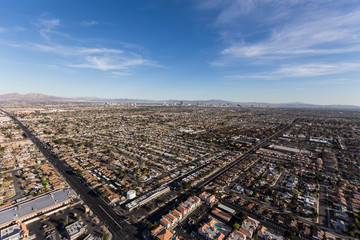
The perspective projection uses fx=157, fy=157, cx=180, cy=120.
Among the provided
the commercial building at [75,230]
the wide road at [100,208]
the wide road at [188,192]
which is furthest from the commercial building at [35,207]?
the wide road at [188,192]

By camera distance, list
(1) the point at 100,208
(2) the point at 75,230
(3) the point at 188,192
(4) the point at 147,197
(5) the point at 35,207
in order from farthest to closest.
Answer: (3) the point at 188,192 → (4) the point at 147,197 → (1) the point at 100,208 → (5) the point at 35,207 → (2) the point at 75,230

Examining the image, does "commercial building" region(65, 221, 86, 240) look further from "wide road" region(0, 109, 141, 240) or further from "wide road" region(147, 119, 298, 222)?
"wide road" region(147, 119, 298, 222)

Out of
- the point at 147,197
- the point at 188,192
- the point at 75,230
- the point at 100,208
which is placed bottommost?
the point at 100,208

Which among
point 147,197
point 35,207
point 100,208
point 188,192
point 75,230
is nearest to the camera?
point 75,230

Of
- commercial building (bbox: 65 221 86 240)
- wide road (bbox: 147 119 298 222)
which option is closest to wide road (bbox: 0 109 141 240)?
commercial building (bbox: 65 221 86 240)

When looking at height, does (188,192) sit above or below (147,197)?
below

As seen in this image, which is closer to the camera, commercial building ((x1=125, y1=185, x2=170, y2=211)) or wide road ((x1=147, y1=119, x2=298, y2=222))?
wide road ((x1=147, y1=119, x2=298, y2=222))

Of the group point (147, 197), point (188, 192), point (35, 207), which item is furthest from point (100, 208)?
point (188, 192)

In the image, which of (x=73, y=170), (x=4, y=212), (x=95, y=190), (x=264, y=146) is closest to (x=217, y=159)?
(x=264, y=146)

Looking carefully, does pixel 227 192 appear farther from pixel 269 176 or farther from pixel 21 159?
pixel 21 159

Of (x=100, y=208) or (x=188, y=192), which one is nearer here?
(x=100, y=208)

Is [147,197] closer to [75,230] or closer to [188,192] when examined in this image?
[188,192]
